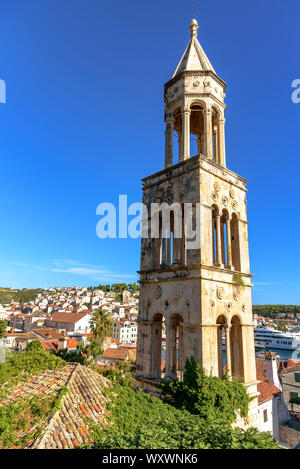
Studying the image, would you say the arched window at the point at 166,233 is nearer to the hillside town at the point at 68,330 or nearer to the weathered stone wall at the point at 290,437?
the weathered stone wall at the point at 290,437

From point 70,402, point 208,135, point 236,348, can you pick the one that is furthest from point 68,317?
point 70,402

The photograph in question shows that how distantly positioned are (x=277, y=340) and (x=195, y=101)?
4188 inches

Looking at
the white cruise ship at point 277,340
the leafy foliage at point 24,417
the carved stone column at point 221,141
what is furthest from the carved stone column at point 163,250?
the white cruise ship at point 277,340

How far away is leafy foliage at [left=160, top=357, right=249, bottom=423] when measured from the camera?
10234 millimetres

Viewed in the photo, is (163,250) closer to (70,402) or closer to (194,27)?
(70,402)

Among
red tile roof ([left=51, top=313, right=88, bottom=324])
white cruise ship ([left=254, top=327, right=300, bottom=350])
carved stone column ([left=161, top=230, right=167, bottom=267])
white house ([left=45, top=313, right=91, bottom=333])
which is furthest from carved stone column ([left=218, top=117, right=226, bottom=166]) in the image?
white cruise ship ([left=254, top=327, right=300, bottom=350])

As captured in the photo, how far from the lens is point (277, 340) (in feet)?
327

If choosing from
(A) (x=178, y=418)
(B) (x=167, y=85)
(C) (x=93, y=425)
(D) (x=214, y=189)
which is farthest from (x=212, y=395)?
(B) (x=167, y=85)

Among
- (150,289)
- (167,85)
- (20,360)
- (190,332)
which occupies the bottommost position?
(20,360)

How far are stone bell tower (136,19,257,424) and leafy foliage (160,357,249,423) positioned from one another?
50 centimetres

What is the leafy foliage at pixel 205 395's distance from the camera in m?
10.2
